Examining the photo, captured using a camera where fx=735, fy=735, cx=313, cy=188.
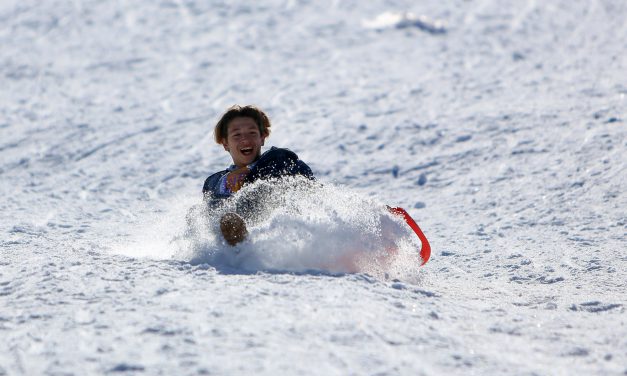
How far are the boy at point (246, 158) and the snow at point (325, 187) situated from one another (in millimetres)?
265

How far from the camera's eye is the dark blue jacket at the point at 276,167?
147 inches

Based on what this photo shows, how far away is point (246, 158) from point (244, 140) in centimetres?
10

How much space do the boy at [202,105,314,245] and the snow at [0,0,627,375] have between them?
0.87ft

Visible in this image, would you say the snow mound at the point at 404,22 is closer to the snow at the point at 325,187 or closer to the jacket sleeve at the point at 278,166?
the snow at the point at 325,187

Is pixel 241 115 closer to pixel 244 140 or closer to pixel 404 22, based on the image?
pixel 244 140

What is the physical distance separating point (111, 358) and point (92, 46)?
379 inches

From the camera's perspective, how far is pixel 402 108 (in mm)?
8266

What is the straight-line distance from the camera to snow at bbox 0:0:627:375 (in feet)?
7.85

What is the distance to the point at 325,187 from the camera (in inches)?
143

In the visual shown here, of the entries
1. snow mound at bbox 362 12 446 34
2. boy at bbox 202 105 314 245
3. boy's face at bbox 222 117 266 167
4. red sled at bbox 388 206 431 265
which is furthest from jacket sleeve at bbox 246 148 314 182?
snow mound at bbox 362 12 446 34

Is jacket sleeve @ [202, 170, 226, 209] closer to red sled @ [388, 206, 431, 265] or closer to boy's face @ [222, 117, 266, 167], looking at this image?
boy's face @ [222, 117, 266, 167]

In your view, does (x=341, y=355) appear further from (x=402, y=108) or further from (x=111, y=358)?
(x=402, y=108)

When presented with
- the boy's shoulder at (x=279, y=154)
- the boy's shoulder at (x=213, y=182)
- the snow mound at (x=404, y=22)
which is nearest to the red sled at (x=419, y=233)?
the boy's shoulder at (x=279, y=154)

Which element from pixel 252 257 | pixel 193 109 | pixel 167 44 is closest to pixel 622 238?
pixel 252 257
